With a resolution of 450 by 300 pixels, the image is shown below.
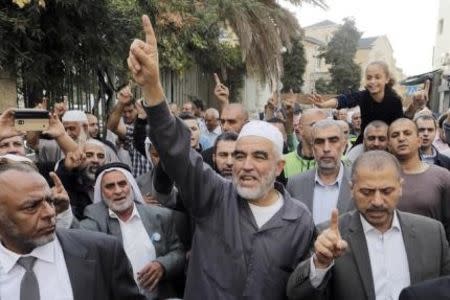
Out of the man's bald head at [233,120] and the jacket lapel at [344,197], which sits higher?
the man's bald head at [233,120]

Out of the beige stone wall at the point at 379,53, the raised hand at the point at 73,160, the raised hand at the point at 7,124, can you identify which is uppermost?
the beige stone wall at the point at 379,53

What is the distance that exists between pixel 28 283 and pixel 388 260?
1698 millimetres

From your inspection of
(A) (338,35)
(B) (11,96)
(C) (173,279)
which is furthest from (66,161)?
(A) (338,35)

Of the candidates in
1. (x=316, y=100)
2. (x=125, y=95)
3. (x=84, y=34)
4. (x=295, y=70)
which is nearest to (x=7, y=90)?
(x=84, y=34)

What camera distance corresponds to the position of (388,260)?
8.00 ft

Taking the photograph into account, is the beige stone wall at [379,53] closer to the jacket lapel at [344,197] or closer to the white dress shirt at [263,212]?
the jacket lapel at [344,197]

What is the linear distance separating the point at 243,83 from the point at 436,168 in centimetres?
1397

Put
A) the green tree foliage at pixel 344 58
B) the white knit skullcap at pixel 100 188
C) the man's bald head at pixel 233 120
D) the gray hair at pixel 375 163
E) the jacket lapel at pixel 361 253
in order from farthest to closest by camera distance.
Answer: the green tree foliage at pixel 344 58, the man's bald head at pixel 233 120, the white knit skullcap at pixel 100 188, the gray hair at pixel 375 163, the jacket lapel at pixel 361 253

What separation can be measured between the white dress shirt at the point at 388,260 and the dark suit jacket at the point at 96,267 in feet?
3.92

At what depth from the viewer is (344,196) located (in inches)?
139

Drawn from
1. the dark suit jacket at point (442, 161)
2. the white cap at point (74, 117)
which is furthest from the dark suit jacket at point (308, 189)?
the white cap at point (74, 117)

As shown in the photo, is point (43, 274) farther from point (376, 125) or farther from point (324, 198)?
point (376, 125)

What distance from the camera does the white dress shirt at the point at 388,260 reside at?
7.87 ft

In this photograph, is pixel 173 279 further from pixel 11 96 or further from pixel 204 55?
pixel 204 55
